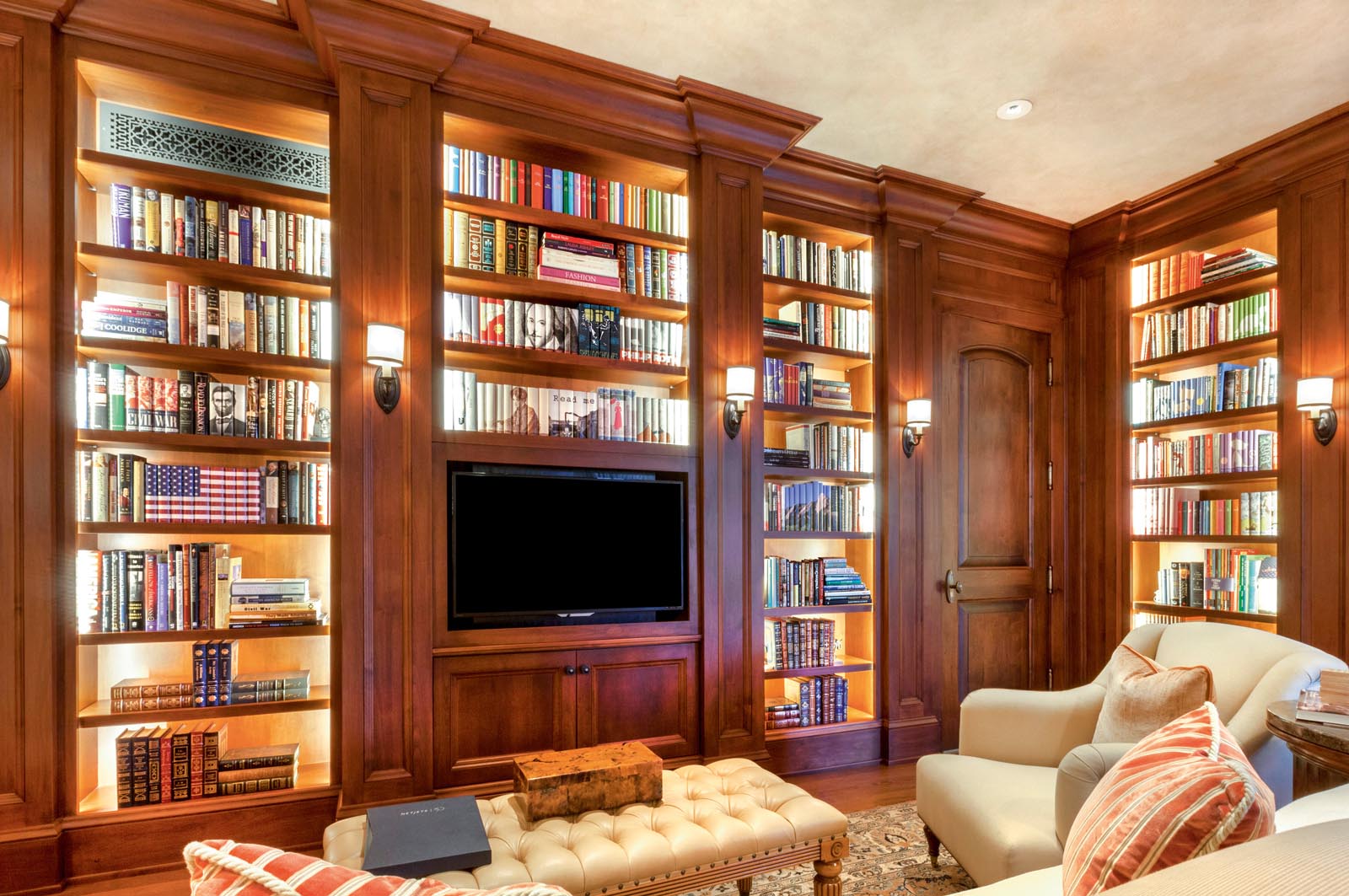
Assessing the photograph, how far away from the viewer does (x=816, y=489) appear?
3.76 m

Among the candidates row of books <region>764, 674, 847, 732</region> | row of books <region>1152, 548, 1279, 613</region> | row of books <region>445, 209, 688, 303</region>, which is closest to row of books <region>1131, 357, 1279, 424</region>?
row of books <region>1152, 548, 1279, 613</region>

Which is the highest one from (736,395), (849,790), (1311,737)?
(736,395)

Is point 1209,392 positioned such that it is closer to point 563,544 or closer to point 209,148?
point 563,544

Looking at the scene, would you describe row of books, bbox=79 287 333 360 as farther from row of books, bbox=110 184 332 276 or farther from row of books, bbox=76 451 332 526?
row of books, bbox=76 451 332 526

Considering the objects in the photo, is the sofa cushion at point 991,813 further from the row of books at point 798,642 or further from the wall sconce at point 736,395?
the wall sconce at point 736,395

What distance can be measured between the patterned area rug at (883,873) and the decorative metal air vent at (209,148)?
10.0ft

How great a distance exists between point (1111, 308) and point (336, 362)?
14.0 feet

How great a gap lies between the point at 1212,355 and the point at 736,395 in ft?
9.22

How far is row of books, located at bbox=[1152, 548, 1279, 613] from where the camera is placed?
3.65m

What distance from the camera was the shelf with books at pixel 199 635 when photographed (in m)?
2.51

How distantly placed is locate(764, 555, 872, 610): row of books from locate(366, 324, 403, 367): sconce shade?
1.96 metres

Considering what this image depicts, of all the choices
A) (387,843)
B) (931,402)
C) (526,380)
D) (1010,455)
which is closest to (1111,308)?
(1010,455)

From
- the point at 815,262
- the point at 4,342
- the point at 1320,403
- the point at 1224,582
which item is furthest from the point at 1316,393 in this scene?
the point at 4,342

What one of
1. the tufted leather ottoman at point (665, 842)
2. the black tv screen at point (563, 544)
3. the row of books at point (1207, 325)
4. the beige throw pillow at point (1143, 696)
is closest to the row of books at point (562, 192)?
the black tv screen at point (563, 544)
